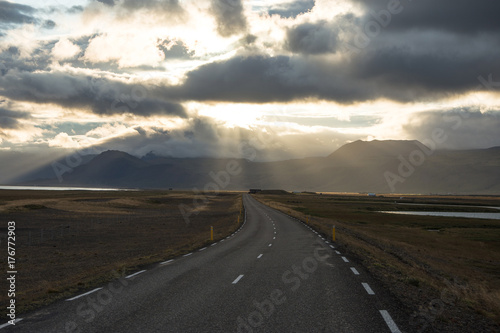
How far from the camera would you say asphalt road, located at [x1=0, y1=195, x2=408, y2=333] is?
8.48 meters

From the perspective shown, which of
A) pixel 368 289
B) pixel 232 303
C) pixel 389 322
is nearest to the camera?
pixel 389 322

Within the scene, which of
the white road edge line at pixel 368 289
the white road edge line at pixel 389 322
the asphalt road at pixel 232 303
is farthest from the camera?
the white road edge line at pixel 368 289

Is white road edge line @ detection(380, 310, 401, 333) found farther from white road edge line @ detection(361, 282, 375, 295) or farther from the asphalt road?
white road edge line @ detection(361, 282, 375, 295)

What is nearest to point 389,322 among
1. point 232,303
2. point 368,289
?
point 368,289

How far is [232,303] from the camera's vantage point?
10.4 meters

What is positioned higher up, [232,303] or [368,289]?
[232,303]

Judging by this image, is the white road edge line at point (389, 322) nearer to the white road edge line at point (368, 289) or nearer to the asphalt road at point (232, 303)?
the asphalt road at point (232, 303)

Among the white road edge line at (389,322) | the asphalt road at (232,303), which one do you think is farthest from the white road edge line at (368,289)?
the white road edge line at (389,322)

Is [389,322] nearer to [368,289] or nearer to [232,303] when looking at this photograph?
[368,289]

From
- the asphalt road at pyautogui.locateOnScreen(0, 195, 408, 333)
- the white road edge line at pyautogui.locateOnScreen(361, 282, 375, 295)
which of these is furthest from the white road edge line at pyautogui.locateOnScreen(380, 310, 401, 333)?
the white road edge line at pyautogui.locateOnScreen(361, 282, 375, 295)

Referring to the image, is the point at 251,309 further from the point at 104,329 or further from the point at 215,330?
the point at 104,329

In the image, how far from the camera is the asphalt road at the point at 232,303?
27.8 ft

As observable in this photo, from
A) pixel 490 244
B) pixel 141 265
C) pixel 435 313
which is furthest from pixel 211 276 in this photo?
pixel 490 244

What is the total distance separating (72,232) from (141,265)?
85.5 feet
